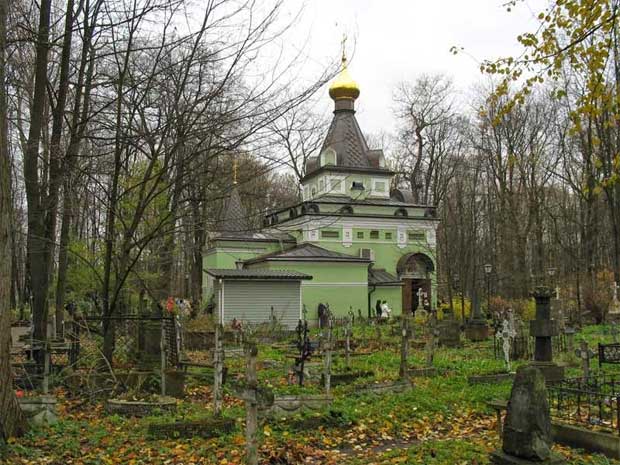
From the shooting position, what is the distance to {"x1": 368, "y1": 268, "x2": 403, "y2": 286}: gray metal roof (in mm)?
34781

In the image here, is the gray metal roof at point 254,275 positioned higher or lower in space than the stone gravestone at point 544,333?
higher

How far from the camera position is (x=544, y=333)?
11.9 metres

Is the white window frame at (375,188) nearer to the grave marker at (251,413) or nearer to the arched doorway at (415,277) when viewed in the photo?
the arched doorway at (415,277)

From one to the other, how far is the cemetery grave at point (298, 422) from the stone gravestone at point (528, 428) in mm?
940

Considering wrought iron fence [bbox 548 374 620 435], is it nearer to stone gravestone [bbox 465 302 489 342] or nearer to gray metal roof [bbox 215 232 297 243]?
stone gravestone [bbox 465 302 489 342]

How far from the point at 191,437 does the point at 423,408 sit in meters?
3.82

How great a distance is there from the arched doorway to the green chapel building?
0.06 meters

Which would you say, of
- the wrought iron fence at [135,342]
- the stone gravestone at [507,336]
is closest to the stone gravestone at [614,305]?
the stone gravestone at [507,336]

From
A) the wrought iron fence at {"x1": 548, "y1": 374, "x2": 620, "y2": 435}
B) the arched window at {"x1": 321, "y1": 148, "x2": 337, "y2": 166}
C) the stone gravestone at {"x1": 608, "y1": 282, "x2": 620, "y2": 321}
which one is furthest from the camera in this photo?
the arched window at {"x1": 321, "y1": 148, "x2": 337, "y2": 166}

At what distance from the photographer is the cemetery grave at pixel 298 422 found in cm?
680

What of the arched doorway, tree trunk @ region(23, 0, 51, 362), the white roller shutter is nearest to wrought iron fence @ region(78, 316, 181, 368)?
tree trunk @ region(23, 0, 51, 362)

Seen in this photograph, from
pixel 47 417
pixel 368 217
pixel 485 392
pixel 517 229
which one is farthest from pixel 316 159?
pixel 47 417

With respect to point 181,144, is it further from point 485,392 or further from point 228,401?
point 485,392

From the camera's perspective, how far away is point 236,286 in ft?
85.6
